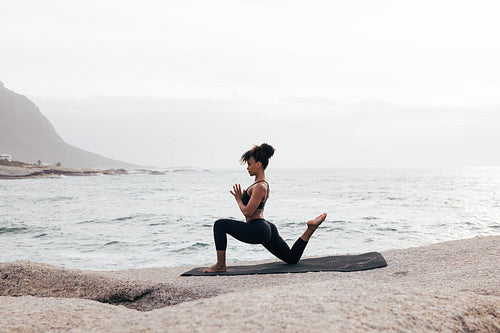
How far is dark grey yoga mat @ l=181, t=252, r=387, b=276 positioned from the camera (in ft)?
18.9

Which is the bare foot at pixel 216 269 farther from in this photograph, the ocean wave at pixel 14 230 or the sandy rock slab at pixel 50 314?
the ocean wave at pixel 14 230

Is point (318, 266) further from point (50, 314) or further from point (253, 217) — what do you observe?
point (50, 314)

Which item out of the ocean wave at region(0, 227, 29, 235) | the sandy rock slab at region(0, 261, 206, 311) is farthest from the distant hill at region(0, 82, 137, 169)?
the sandy rock slab at region(0, 261, 206, 311)

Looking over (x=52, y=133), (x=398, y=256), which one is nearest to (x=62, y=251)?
(x=398, y=256)

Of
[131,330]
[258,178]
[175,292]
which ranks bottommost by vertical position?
[175,292]

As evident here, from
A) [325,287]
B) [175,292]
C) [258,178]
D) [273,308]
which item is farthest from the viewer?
[258,178]

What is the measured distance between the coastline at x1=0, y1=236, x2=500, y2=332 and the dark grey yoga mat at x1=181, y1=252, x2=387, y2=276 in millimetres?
191

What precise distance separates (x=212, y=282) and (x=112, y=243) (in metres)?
8.27

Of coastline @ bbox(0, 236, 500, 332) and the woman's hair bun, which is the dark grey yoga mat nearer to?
coastline @ bbox(0, 236, 500, 332)

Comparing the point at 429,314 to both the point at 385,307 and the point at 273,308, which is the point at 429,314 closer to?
the point at 385,307

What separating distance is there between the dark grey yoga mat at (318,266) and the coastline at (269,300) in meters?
0.19

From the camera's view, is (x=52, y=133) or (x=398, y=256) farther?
(x=52, y=133)

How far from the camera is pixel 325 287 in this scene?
3.15 meters

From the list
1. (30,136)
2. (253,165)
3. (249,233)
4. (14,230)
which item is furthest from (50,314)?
(30,136)
